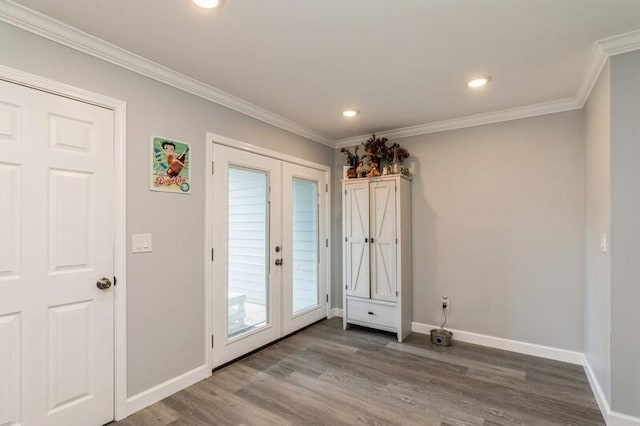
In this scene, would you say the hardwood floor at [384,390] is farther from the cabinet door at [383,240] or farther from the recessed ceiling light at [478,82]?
the recessed ceiling light at [478,82]

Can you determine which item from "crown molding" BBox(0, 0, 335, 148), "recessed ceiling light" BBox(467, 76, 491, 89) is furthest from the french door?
"recessed ceiling light" BBox(467, 76, 491, 89)

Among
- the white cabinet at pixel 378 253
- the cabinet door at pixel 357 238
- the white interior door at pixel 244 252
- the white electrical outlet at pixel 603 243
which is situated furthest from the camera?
the cabinet door at pixel 357 238

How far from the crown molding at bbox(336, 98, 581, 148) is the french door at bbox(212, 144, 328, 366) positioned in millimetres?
1143

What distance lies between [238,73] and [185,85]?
1.50 feet

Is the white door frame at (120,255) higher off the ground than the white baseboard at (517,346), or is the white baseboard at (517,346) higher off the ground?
the white door frame at (120,255)

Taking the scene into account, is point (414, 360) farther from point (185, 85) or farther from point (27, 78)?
point (27, 78)

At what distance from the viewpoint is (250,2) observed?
1.70 metres

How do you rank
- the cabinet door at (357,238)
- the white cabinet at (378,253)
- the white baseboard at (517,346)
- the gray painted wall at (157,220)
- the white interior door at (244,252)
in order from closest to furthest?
the gray painted wall at (157,220) → the white interior door at (244,252) → the white baseboard at (517,346) → the white cabinet at (378,253) → the cabinet door at (357,238)

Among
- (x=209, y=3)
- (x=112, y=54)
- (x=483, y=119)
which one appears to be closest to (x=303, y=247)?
(x=483, y=119)

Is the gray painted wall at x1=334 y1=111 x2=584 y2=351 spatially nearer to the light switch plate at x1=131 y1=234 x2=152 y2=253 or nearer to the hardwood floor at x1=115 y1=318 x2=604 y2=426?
the hardwood floor at x1=115 y1=318 x2=604 y2=426

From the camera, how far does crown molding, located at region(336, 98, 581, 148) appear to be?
121 inches

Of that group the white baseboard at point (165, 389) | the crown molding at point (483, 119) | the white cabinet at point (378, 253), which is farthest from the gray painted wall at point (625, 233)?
the white baseboard at point (165, 389)

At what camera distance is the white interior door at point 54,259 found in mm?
1746

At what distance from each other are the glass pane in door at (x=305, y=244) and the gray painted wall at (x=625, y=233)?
2.85 meters
